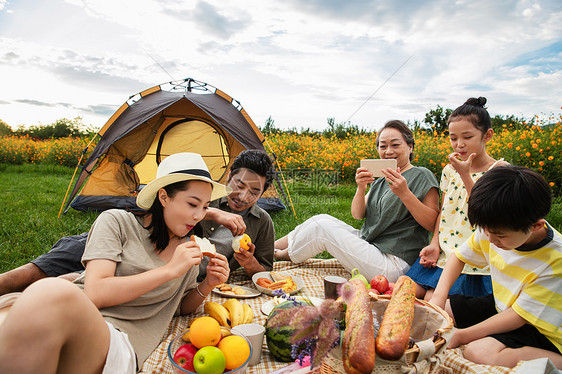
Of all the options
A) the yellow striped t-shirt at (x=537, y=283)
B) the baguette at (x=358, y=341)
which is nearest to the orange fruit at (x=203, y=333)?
the baguette at (x=358, y=341)

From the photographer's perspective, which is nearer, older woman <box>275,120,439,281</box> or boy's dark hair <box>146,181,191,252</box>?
boy's dark hair <box>146,181,191,252</box>

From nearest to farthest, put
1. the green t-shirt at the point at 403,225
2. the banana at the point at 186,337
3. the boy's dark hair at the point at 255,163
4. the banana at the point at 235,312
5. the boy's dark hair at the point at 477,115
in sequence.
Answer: the banana at the point at 186,337, the banana at the point at 235,312, the boy's dark hair at the point at 477,115, the boy's dark hair at the point at 255,163, the green t-shirt at the point at 403,225

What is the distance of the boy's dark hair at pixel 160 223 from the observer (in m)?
1.81

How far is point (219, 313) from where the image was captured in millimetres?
1964

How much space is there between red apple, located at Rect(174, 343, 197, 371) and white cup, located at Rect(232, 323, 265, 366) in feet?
1.02

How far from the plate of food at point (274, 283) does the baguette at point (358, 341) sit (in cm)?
138

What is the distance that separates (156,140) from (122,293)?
443 cm

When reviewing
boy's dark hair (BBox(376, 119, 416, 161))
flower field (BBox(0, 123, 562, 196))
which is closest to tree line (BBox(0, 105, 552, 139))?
flower field (BBox(0, 123, 562, 196))

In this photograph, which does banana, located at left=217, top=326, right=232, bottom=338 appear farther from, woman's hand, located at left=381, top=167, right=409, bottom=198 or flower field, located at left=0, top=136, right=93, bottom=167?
flower field, located at left=0, top=136, right=93, bottom=167

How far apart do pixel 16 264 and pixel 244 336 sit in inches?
105

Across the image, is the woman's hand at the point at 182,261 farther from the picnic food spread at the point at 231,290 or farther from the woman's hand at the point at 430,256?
the woman's hand at the point at 430,256

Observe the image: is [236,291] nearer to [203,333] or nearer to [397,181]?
[203,333]

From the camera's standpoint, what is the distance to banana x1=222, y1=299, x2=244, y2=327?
6.53ft

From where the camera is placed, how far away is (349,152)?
8.60 meters
